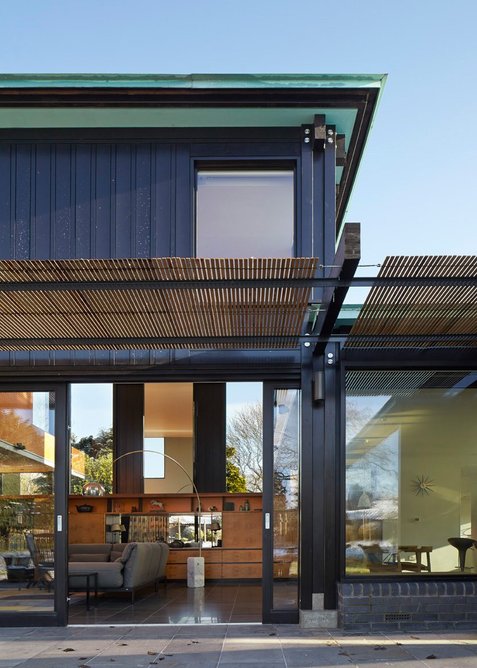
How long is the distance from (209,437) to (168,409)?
3.64 m

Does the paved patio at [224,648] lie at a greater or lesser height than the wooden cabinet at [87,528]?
lesser

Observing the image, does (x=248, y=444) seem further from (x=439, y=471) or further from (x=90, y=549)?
(x=439, y=471)

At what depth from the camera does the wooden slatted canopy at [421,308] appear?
21.0 ft

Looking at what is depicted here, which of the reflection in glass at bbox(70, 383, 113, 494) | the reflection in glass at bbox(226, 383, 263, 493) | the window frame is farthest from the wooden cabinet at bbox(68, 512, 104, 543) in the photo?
the window frame

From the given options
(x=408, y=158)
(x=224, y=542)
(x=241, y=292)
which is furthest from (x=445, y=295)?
(x=408, y=158)

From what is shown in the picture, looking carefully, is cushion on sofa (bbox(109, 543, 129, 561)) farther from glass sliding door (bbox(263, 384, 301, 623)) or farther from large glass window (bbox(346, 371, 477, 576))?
large glass window (bbox(346, 371, 477, 576))

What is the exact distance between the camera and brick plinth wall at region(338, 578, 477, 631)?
8562 mm

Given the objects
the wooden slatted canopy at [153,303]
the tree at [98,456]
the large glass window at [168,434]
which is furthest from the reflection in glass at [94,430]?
the wooden slatted canopy at [153,303]

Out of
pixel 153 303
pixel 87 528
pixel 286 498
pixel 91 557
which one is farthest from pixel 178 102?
pixel 87 528

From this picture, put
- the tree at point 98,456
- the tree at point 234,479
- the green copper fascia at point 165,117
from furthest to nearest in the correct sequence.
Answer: the tree at point 98,456
the tree at point 234,479
the green copper fascia at point 165,117

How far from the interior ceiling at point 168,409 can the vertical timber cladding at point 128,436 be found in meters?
0.49

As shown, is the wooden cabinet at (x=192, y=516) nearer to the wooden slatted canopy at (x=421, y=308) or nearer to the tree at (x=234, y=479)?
the tree at (x=234, y=479)

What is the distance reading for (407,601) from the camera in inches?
340

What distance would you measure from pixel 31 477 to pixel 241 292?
11.6 ft
